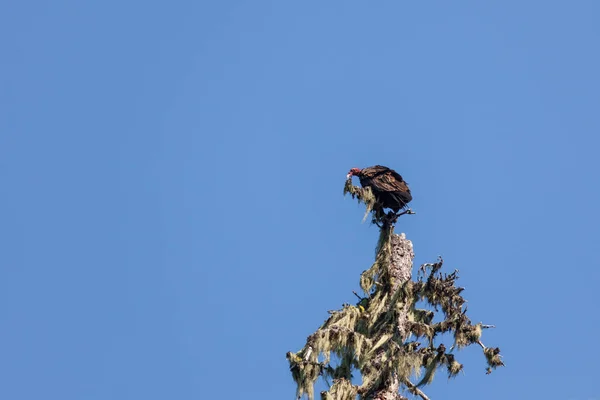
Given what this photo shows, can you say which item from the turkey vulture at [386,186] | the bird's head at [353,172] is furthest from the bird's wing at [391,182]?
the bird's head at [353,172]

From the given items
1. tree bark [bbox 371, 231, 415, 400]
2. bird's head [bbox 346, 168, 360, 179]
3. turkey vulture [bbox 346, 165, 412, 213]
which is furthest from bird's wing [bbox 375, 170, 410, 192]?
tree bark [bbox 371, 231, 415, 400]

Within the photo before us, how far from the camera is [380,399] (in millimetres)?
11938

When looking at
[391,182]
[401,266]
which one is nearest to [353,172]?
[391,182]

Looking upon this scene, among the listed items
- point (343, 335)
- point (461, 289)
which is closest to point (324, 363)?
point (343, 335)

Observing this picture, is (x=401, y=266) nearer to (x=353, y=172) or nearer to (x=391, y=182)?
(x=391, y=182)

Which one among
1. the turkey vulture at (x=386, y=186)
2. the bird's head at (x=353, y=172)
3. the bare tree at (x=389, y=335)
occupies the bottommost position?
the bare tree at (x=389, y=335)

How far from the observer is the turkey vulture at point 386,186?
14.4m

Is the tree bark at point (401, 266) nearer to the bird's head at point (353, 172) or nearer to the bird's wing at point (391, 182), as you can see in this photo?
the bird's wing at point (391, 182)

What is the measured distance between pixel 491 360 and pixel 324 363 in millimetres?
2109

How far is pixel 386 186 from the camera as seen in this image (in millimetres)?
14516

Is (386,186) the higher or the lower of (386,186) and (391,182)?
the lower

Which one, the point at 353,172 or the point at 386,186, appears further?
the point at 353,172

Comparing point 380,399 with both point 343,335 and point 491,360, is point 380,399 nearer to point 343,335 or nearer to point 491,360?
point 343,335

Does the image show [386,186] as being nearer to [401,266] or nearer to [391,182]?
[391,182]
